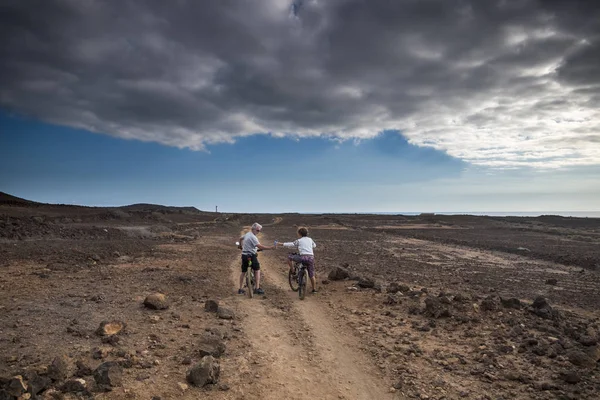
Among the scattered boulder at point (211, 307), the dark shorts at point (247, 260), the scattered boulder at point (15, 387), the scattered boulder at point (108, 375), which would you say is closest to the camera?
the scattered boulder at point (15, 387)

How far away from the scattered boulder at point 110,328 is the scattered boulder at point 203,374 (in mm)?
2434

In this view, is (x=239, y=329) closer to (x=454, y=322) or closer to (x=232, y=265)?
(x=454, y=322)

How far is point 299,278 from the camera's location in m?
12.0

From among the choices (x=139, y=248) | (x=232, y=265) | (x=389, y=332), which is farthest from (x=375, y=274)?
(x=139, y=248)

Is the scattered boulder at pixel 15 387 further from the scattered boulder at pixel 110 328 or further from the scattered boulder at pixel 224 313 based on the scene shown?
the scattered boulder at pixel 224 313

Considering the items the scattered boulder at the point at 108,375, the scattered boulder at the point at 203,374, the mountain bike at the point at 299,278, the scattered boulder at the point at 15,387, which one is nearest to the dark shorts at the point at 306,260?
the mountain bike at the point at 299,278

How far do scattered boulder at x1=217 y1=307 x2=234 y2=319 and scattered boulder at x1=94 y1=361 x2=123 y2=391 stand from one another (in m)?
3.56

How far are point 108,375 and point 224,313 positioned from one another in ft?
13.3

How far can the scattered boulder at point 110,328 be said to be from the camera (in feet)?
24.1

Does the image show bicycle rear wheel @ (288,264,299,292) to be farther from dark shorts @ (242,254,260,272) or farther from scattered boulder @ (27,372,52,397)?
scattered boulder @ (27,372,52,397)

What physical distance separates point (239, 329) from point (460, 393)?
4.82 meters

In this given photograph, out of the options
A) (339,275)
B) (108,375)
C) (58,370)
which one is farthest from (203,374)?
(339,275)

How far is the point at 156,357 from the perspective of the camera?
6.72 meters

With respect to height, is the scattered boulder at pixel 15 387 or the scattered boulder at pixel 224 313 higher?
the scattered boulder at pixel 15 387
